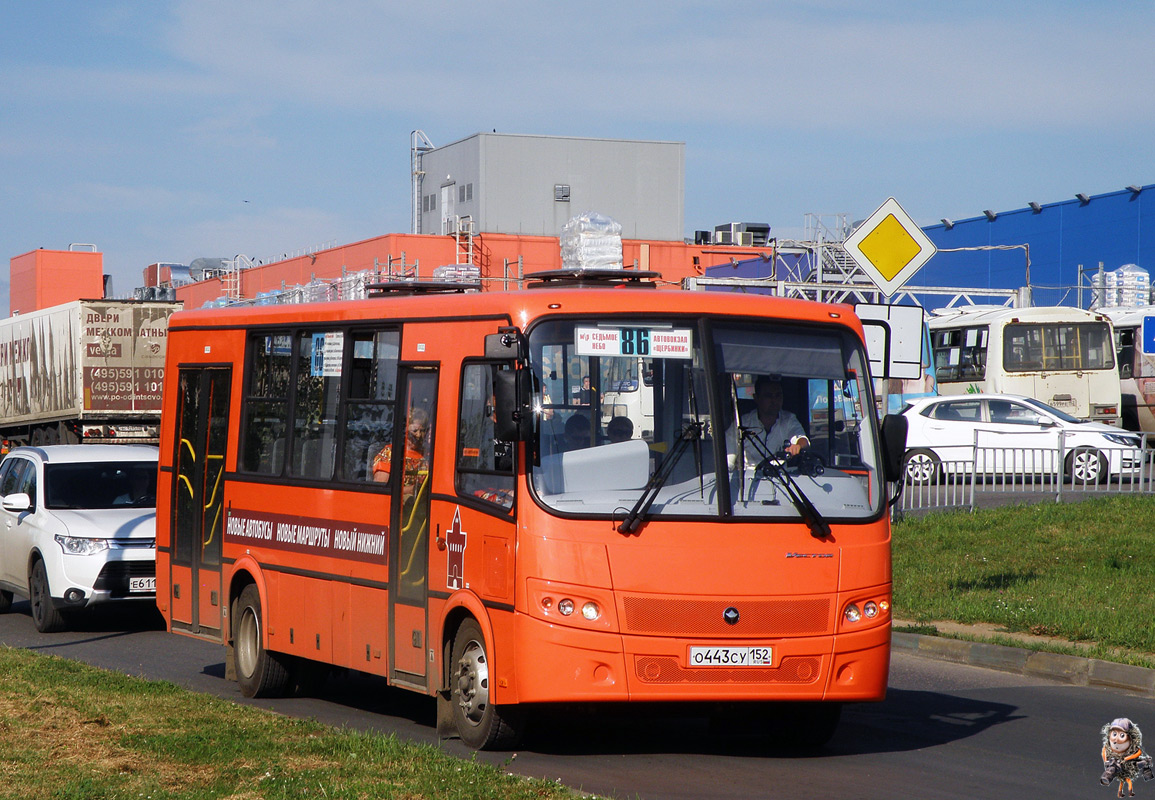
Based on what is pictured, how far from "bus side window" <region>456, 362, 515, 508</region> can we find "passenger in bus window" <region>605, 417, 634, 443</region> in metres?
0.52

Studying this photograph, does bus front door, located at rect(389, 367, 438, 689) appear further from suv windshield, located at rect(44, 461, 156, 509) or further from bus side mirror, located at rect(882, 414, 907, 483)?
suv windshield, located at rect(44, 461, 156, 509)

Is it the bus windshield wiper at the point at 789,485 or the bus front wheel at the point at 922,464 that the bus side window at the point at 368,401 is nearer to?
the bus windshield wiper at the point at 789,485

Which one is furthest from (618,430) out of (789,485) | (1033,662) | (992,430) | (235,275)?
(235,275)

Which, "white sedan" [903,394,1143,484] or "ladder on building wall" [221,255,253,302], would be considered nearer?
"white sedan" [903,394,1143,484]

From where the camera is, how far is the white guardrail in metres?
20.8

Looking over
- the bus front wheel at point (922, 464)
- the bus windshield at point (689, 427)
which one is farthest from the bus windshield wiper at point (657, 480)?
the bus front wheel at point (922, 464)

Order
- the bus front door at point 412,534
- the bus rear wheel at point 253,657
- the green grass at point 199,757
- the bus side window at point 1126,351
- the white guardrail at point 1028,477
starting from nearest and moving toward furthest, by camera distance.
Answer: the green grass at point 199,757 < the bus front door at point 412,534 < the bus rear wheel at point 253,657 < the white guardrail at point 1028,477 < the bus side window at point 1126,351

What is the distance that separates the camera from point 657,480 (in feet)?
25.3

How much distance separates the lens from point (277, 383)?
35.0 ft

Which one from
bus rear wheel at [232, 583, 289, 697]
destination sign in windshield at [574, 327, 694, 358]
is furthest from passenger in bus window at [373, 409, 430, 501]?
bus rear wheel at [232, 583, 289, 697]

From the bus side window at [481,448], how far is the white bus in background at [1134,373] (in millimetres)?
28260

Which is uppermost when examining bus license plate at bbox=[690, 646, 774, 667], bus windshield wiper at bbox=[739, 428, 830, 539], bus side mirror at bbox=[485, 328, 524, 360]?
bus side mirror at bbox=[485, 328, 524, 360]

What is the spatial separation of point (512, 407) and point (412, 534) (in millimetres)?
1557

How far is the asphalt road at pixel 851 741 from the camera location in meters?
7.35
